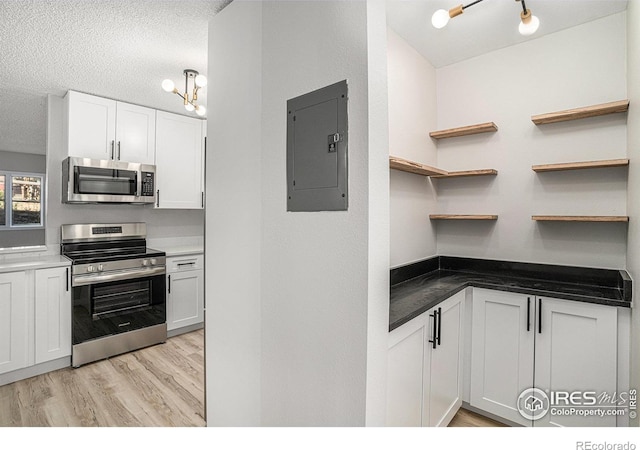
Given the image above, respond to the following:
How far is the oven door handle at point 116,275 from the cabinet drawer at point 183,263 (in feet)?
0.44

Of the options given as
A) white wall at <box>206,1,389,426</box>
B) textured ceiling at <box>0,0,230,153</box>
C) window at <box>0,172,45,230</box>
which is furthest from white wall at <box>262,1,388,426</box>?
window at <box>0,172,45,230</box>

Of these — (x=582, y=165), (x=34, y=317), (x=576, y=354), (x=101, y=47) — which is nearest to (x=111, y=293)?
(x=34, y=317)

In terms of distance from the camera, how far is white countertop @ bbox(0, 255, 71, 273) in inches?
97.2

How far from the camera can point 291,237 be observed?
134 cm

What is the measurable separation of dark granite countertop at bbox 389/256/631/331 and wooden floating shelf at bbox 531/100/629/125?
1.00m

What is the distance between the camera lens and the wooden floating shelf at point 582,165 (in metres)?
1.86

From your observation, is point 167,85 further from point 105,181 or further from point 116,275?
point 116,275

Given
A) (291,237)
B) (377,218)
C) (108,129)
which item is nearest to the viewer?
(377,218)

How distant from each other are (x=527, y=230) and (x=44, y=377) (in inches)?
158

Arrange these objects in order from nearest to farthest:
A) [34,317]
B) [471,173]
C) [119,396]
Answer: [119,396], [471,173], [34,317]

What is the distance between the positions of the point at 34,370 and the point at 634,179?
174 inches

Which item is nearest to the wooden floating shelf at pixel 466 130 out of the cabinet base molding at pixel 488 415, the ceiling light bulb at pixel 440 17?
the ceiling light bulb at pixel 440 17
